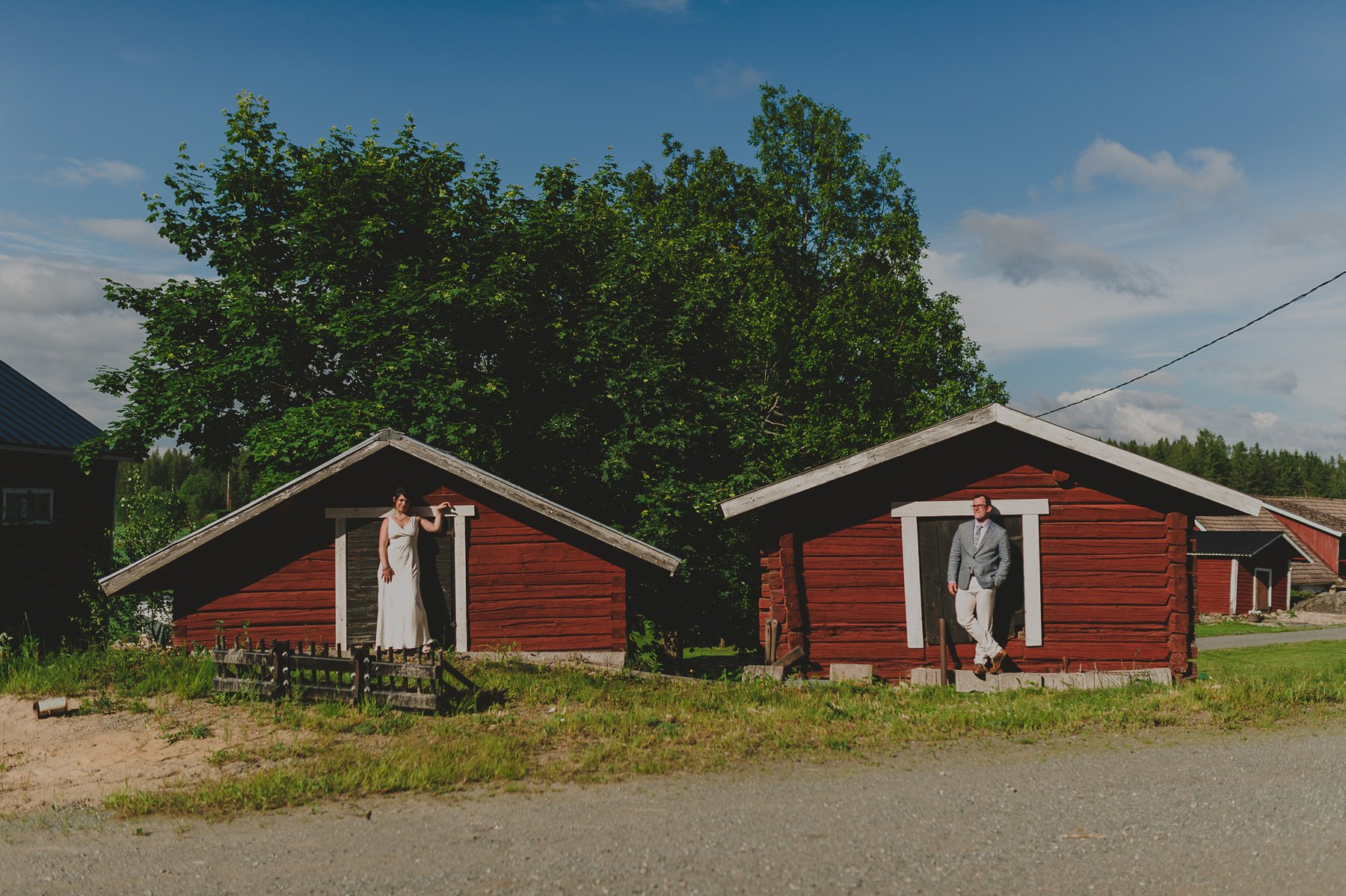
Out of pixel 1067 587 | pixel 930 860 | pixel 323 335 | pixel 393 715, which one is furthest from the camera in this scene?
pixel 323 335

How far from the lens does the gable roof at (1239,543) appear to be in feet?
123

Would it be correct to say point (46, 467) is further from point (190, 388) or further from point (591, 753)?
point (591, 753)

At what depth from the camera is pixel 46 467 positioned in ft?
65.4

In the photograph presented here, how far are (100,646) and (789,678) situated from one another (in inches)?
419

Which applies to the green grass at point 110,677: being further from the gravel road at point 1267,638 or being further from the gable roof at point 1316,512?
the gable roof at point 1316,512

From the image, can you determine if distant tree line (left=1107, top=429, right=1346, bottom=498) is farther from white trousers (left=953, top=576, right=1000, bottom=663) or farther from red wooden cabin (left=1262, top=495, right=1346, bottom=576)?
white trousers (left=953, top=576, right=1000, bottom=663)

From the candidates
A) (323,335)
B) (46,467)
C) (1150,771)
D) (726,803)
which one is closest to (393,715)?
(726,803)

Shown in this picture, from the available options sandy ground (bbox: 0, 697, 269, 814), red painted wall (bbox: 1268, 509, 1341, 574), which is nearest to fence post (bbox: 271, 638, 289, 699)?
sandy ground (bbox: 0, 697, 269, 814)

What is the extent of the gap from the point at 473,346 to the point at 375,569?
9.16 meters

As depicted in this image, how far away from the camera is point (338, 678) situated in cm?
942

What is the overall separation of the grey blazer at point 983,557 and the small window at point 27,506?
65.2 ft

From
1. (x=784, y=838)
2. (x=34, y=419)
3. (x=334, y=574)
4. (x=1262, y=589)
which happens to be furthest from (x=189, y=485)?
(x=784, y=838)

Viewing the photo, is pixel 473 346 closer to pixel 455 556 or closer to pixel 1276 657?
pixel 455 556


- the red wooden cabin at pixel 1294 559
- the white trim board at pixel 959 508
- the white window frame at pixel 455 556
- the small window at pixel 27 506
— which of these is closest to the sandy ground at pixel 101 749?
the white window frame at pixel 455 556
